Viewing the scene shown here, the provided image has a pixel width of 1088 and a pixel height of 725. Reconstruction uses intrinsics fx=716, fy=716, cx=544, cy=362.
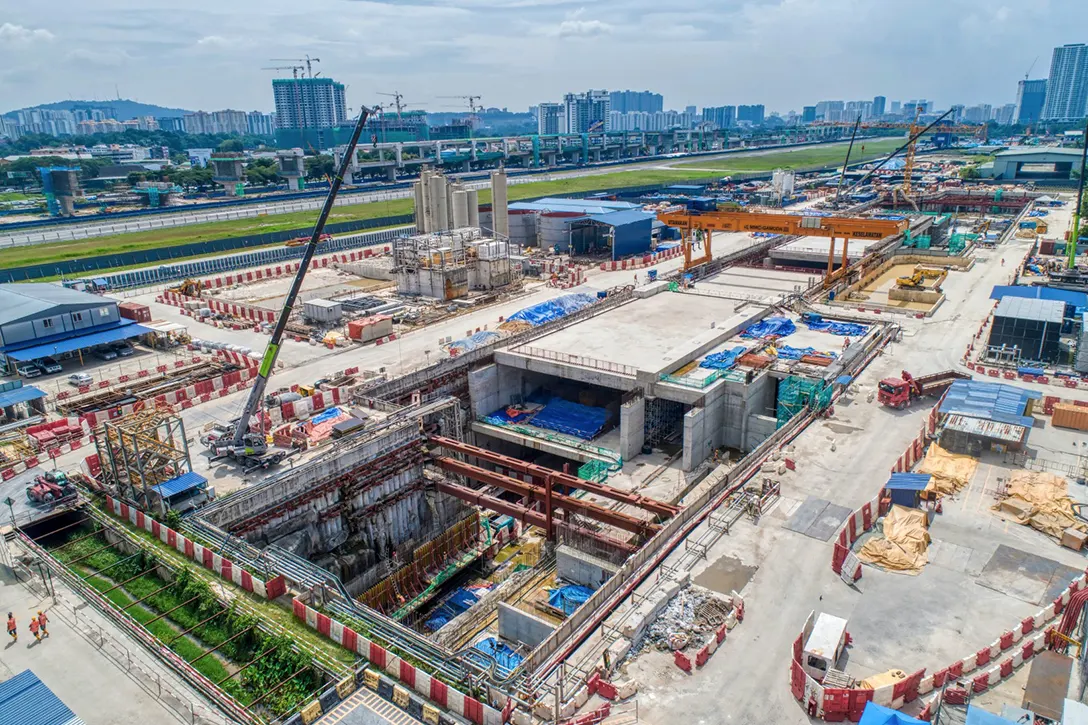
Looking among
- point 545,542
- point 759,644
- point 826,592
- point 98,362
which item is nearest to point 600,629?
point 759,644

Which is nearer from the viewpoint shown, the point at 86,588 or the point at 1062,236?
the point at 86,588

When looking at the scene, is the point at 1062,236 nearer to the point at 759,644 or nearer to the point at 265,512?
the point at 759,644

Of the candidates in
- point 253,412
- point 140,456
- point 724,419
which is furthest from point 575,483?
point 140,456

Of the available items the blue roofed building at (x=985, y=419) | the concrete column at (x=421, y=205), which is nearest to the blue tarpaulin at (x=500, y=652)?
the blue roofed building at (x=985, y=419)

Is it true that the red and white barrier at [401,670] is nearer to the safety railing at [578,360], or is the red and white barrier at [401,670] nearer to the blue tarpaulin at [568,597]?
the blue tarpaulin at [568,597]

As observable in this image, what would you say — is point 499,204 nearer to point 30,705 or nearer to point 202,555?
point 202,555
